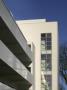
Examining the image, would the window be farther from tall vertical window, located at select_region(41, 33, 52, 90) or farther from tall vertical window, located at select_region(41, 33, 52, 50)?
tall vertical window, located at select_region(41, 33, 52, 50)

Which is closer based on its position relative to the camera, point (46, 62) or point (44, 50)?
point (46, 62)

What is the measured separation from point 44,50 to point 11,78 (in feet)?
43.7

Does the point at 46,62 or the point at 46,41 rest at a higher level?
the point at 46,41

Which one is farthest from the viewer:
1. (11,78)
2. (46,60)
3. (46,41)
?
(46,41)

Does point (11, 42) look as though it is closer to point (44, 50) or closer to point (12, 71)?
point (12, 71)

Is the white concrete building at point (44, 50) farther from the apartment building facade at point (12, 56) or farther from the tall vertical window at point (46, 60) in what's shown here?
the apartment building facade at point (12, 56)

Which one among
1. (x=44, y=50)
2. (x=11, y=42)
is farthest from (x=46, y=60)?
(x=11, y=42)

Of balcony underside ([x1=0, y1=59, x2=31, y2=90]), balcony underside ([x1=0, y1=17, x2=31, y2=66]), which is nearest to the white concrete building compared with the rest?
balcony underside ([x1=0, y1=17, x2=31, y2=66])

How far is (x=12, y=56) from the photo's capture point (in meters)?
39.0

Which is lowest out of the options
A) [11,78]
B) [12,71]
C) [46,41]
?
[12,71]

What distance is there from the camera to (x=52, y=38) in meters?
59.7

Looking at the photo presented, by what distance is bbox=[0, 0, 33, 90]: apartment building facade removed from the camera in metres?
34.8

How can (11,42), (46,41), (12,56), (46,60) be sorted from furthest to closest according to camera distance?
1. (46,41)
2. (46,60)
3. (11,42)
4. (12,56)

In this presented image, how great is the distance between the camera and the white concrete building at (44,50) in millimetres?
57562
